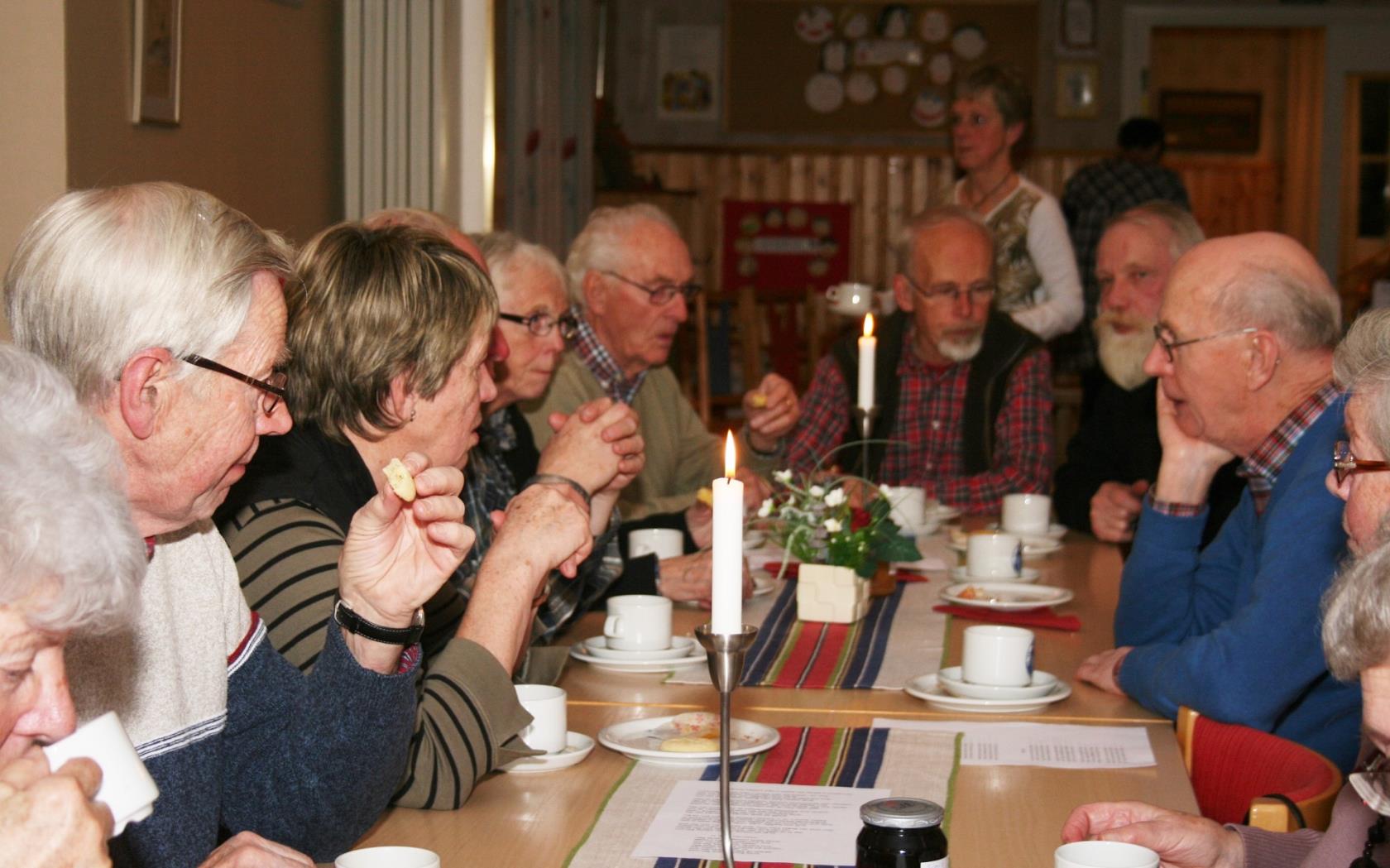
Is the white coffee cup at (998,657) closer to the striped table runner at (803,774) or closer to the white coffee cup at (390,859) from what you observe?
the striped table runner at (803,774)

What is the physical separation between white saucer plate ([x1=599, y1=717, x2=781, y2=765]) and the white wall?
1.29m

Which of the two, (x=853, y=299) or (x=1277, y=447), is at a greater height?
(x=853, y=299)

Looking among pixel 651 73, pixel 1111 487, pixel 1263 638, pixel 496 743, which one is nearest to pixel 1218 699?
pixel 1263 638

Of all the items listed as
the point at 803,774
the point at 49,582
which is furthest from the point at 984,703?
the point at 49,582

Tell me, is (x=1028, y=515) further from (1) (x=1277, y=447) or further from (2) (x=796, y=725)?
(2) (x=796, y=725)

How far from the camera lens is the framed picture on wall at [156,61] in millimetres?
2705

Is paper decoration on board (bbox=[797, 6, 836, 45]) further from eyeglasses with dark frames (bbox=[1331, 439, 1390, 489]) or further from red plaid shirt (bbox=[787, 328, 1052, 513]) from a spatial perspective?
eyeglasses with dark frames (bbox=[1331, 439, 1390, 489])

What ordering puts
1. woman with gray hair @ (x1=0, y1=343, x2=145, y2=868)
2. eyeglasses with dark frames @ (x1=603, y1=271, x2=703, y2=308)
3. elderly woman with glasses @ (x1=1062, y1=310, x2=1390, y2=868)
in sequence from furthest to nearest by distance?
eyeglasses with dark frames @ (x1=603, y1=271, x2=703, y2=308), elderly woman with glasses @ (x1=1062, y1=310, x2=1390, y2=868), woman with gray hair @ (x1=0, y1=343, x2=145, y2=868)

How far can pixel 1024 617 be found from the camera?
8.42 ft

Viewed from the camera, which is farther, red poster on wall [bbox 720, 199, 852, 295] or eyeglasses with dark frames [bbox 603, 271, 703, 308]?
red poster on wall [bbox 720, 199, 852, 295]

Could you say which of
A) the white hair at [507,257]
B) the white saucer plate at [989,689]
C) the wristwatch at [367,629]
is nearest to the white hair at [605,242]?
the white hair at [507,257]

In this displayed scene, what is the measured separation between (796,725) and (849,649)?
0.44 m

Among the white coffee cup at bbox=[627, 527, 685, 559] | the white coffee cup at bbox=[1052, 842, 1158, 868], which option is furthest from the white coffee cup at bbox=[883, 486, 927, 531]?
the white coffee cup at bbox=[1052, 842, 1158, 868]

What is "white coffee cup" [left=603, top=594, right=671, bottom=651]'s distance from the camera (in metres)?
2.22
